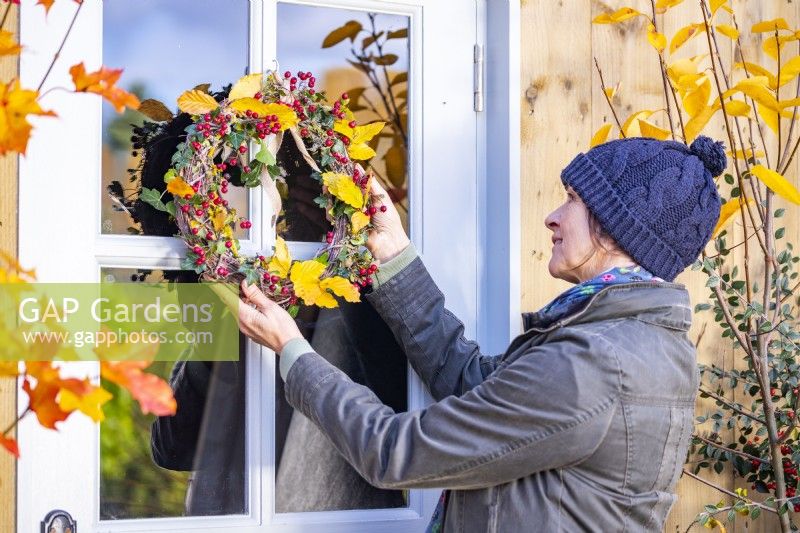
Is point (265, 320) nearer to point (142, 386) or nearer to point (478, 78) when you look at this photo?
point (478, 78)

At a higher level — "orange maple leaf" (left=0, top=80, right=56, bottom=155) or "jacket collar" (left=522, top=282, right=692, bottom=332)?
"orange maple leaf" (left=0, top=80, right=56, bottom=155)

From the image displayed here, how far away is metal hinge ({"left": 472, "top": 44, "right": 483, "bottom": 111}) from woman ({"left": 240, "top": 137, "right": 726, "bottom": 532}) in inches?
19.0

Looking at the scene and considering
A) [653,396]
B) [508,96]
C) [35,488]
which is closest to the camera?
[653,396]

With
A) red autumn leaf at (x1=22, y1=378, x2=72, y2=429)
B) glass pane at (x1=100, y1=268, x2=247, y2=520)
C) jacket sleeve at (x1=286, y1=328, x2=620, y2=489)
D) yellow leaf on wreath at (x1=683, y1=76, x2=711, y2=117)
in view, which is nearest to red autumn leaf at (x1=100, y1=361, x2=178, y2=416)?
red autumn leaf at (x1=22, y1=378, x2=72, y2=429)

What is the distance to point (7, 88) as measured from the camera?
83 centimetres

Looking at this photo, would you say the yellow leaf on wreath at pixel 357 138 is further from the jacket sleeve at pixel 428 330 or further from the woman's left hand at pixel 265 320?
the woman's left hand at pixel 265 320

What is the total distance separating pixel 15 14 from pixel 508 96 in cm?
92

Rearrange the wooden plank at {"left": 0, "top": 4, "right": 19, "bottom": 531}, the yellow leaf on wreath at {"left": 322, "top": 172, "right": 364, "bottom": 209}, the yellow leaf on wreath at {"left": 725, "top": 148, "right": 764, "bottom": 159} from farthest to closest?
the yellow leaf on wreath at {"left": 725, "top": 148, "right": 764, "bottom": 159}, the yellow leaf on wreath at {"left": 322, "top": 172, "right": 364, "bottom": 209}, the wooden plank at {"left": 0, "top": 4, "right": 19, "bottom": 531}

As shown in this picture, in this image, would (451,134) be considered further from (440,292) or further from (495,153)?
(440,292)

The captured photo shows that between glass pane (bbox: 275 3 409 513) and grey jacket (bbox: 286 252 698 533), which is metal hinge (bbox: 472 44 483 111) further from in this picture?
grey jacket (bbox: 286 252 698 533)

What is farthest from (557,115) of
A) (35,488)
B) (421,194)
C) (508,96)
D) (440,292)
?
(35,488)

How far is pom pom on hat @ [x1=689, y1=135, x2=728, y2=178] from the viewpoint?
5.19ft

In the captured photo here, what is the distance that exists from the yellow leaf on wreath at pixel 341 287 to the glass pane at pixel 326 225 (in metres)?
0.16

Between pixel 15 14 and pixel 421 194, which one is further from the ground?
pixel 15 14
